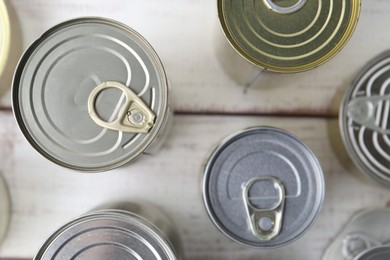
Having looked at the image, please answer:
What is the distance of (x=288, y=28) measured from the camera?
675 mm

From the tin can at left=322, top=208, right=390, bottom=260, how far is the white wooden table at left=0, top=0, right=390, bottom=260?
2 centimetres

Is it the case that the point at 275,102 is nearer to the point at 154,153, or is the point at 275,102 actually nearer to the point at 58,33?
the point at 154,153

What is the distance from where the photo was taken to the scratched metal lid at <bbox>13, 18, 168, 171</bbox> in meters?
0.65

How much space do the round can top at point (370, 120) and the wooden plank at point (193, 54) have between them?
0.04m

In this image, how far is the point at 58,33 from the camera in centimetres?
66

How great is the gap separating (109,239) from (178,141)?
9.1 inches

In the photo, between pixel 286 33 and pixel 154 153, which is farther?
pixel 154 153

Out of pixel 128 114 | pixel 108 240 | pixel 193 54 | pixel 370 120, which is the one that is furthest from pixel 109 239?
pixel 370 120

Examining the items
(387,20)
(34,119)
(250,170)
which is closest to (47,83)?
(34,119)

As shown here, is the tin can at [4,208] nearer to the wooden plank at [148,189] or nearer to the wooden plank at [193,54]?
the wooden plank at [148,189]

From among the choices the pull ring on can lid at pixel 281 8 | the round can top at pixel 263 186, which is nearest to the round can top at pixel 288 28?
the pull ring on can lid at pixel 281 8

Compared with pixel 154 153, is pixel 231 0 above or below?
above

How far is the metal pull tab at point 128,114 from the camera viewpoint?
64 centimetres

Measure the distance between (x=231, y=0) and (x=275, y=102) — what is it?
222 millimetres
